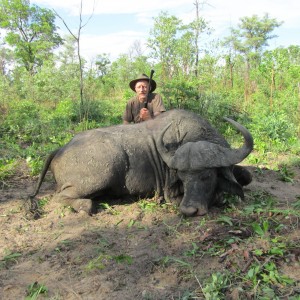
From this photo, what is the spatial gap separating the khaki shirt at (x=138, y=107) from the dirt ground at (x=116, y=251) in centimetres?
240

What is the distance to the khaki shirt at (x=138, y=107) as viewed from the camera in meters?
6.90

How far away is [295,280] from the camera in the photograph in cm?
273

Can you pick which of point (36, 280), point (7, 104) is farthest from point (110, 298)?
point (7, 104)

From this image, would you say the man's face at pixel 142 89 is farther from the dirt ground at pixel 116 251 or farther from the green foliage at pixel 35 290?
the green foliage at pixel 35 290

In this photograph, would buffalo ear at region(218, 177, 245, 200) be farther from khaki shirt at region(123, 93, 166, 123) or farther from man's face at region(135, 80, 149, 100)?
man's face at region(135, 80, 149, 100)

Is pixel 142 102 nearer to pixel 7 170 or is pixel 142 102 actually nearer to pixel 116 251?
pixel 7 170

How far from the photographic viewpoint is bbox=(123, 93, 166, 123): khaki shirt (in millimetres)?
6898

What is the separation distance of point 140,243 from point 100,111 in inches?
340

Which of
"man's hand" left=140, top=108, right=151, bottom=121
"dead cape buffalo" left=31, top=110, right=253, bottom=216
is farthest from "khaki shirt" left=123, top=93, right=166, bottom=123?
"dead cape buffalo" left=31, top=110, right=253, bottom=216

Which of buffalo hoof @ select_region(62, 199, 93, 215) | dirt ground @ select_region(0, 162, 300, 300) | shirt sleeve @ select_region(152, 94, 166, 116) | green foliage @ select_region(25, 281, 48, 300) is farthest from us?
shirt sleeve @ select_region(152, 94, 166, 116)

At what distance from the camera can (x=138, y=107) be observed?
713 centimetres

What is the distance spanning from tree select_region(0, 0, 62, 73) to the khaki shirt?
32.3m

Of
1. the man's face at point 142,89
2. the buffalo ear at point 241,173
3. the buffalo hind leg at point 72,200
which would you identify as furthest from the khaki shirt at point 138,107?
the buffalo hind leg at point 72,200

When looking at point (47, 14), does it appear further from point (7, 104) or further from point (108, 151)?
point (108, 151)
